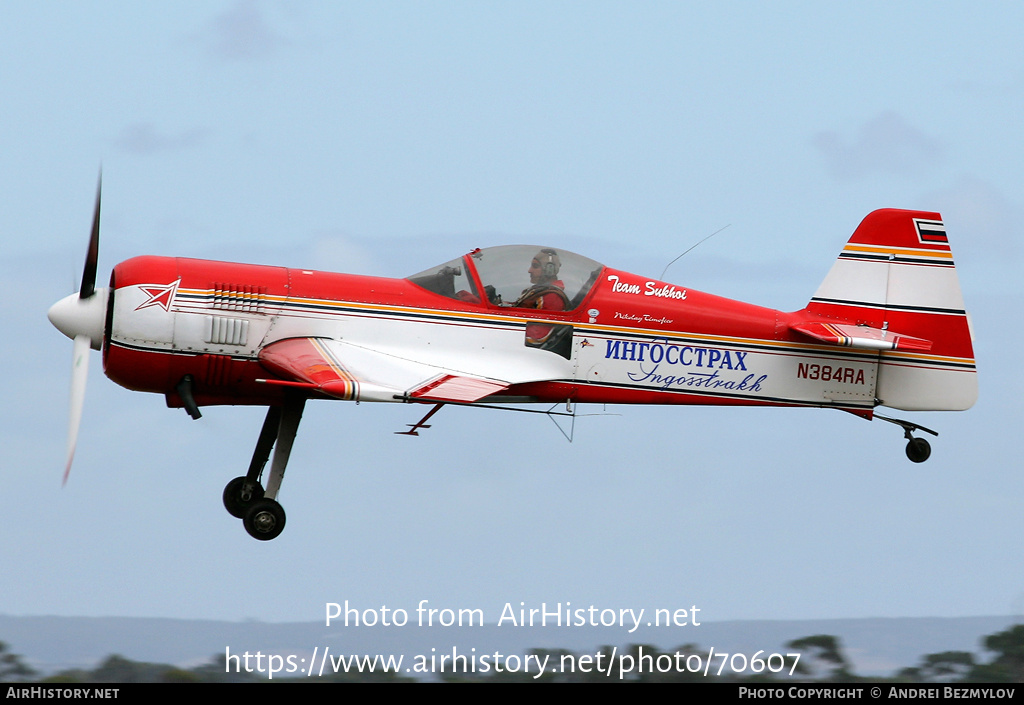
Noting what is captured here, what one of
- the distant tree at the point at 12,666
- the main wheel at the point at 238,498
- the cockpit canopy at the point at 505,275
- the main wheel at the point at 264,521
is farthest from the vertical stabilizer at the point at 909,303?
the distant tree at the point at 12,666

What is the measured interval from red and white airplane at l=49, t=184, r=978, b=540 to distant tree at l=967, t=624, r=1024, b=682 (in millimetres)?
4113

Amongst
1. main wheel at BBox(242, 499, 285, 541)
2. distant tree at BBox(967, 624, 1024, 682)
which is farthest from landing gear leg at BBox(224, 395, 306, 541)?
distant tree at BBox(967, 624, 1024, 682)

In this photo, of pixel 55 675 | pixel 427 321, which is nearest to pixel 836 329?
pixel 427 321

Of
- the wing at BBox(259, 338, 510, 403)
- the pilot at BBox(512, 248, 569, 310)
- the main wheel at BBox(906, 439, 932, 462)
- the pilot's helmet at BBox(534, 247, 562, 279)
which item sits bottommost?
the main wheel at BBox(906, 439, 932, 462)

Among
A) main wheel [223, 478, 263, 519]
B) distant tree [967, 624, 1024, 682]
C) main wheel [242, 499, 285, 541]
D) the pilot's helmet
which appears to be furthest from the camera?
distant tree [967, 624, 1024, 682]

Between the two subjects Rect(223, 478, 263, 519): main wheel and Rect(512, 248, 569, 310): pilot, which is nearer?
Rect(512, 248, 569, 310): pilot

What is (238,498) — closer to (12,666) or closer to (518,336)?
(12,666)

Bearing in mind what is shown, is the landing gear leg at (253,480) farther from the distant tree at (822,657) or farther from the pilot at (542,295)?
the distant tree at (822,657)

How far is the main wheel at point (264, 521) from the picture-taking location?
1400cm

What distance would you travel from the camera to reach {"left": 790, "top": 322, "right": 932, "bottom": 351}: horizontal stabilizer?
14477mm

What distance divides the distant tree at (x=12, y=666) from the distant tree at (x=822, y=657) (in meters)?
8.93

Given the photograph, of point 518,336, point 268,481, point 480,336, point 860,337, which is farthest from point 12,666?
point 860,337

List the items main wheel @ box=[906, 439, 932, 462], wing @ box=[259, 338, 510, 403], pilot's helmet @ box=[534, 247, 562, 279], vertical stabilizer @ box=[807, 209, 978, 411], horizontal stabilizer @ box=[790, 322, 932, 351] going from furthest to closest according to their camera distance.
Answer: main wheel @ box=[906, 439, 932, 462], vertical stabilizer @ box=[807, 209, 978, 411], horizontal stabilizer @ box=[790, 322, 932, 351], pilot's helmet @ box=[534, 247, 562, 279], wing @ box=[259, 338, 510, 403]

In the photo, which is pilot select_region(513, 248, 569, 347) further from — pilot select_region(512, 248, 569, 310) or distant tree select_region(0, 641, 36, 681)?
distant tree select_region(0, 641, 36, 681)
